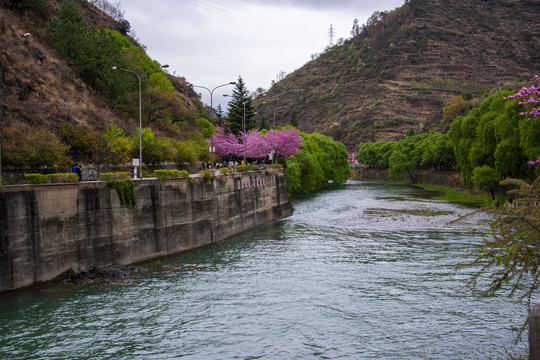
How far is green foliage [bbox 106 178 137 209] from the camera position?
2478 centimetres

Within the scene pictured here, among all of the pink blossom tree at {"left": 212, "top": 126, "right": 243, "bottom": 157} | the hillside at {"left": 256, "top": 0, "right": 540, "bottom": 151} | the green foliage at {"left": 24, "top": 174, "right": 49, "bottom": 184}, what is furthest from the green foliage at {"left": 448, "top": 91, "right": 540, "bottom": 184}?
the hillside at {"left": 256, "top": 0, "right": 540, "bottom": 151}

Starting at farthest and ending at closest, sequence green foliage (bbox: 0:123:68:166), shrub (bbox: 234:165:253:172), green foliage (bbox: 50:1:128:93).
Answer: green foliage (bbox: 50:1:128:93) → shrub (bbox: 234:165:253:172) → green foliage (bbox: 0:123:68:166)

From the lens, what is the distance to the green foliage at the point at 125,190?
24.8m

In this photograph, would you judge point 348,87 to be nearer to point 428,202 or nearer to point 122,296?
point 428,202

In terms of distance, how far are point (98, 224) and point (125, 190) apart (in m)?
2.73

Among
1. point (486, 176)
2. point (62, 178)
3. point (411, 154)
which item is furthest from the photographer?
point (411, 154)

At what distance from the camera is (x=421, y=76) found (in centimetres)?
17025

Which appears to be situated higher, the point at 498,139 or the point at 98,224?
the point at 498,139

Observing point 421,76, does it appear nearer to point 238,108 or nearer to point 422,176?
point 422,176

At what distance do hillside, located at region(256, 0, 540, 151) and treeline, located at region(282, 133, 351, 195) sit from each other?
174ft

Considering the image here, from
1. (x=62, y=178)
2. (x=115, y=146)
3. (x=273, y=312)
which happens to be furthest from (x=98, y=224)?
(x=115, y=146)

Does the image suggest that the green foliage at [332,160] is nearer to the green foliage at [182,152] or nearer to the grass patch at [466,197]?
the grass patch at [466,197]

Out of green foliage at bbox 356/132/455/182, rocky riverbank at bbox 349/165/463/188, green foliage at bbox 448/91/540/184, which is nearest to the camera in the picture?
green foliage at bbox 448/91/540/184

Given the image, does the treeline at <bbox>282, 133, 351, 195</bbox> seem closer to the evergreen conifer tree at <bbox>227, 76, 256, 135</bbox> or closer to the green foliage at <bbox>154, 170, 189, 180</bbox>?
the evergreen conifer tree at <bbox>227, 76, 256, 135</bbox>
